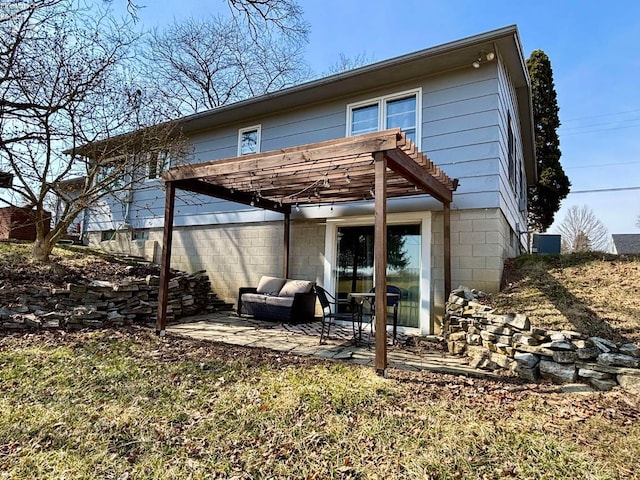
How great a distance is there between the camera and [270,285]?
706 centimetres

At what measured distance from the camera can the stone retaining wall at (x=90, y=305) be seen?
16.7ft

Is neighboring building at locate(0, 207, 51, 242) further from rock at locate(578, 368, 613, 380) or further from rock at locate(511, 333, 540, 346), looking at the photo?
rock at locate(578, 368, 613, 380)

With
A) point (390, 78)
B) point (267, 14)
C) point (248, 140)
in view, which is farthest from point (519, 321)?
point (248, 140)

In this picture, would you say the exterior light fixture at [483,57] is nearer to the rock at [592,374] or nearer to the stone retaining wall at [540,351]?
the stone retaining wall at [540,351]

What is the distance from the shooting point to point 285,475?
2.13 meters

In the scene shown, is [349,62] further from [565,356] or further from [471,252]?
[565,356]

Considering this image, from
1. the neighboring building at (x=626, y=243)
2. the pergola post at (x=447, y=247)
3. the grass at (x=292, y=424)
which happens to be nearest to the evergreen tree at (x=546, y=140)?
A: the neighboring building at (x=626, y=243)

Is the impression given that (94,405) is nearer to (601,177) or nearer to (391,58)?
(391,58)

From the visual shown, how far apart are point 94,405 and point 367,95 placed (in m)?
6.11

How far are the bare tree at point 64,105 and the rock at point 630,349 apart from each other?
8084 mm

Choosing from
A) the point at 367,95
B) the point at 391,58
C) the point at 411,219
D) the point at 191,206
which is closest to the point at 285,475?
the point at 411,219

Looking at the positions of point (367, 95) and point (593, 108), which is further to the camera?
point (593, 108)

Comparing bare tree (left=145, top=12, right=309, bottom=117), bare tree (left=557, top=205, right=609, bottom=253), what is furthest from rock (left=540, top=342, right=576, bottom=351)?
bare tree (left=557, top=205, right=609, bottom=253)

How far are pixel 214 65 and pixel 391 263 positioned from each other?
14026mm
